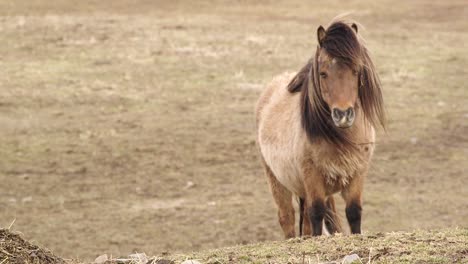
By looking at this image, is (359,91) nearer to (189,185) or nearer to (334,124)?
(334,124)

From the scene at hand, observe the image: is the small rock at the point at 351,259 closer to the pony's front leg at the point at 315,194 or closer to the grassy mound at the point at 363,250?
the grassy mound at the point at 363,250

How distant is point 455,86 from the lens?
2053 centimetres

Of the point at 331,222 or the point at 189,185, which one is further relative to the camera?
the point at 189,185

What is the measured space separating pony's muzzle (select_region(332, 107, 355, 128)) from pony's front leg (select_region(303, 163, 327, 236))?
2.22 ft

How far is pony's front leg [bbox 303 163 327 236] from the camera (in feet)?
25.9

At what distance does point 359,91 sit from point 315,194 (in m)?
0.91

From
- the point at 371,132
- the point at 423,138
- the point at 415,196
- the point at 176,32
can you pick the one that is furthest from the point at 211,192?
the point at 176,32

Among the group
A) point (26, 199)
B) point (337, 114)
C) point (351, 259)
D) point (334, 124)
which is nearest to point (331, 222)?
point (334, 124)

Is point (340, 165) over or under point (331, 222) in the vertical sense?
over

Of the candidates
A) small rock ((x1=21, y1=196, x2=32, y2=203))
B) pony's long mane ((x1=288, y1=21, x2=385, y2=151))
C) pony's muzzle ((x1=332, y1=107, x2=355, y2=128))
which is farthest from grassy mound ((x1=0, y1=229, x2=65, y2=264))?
small rock ((x1=21, y1=196, x2=32, y2=203))

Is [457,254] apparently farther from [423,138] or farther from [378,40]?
[378,40]

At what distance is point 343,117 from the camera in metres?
7.34

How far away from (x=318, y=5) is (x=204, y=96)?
12528 millimetres

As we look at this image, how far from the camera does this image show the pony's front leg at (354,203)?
25.8 feet
